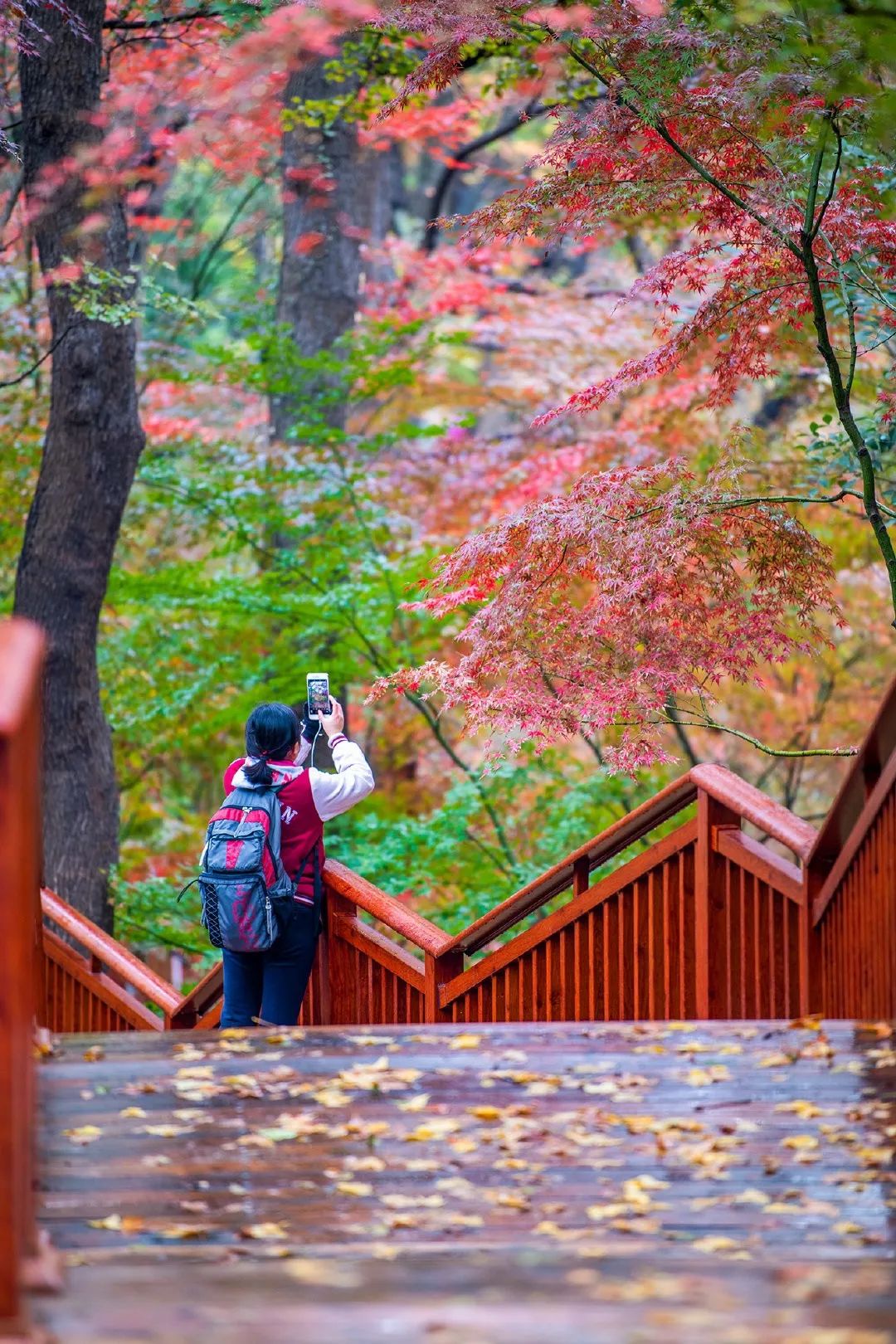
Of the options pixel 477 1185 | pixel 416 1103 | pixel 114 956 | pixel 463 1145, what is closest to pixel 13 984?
pixel 477 1185

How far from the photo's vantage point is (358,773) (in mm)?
5352

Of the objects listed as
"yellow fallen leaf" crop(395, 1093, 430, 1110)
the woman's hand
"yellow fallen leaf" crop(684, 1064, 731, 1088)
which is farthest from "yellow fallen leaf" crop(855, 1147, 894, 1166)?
the woman's hand

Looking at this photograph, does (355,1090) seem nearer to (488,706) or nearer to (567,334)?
(488,706)

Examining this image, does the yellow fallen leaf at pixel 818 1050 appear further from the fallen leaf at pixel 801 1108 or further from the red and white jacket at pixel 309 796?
the red and white jacket at pixel 309 796

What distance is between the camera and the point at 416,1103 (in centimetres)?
380

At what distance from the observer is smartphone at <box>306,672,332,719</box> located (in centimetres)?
562

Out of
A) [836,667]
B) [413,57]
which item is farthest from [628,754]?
[413,57]

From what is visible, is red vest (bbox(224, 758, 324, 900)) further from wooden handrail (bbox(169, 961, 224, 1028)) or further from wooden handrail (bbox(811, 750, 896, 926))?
wooden handrail (bbox(811, 750, 896, 926))

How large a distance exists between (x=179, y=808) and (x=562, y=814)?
463 cm

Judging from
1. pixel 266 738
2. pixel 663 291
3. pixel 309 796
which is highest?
pixel 663 291

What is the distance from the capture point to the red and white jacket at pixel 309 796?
5309 mm

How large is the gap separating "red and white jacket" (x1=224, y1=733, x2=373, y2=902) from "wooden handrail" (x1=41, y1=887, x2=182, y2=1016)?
1631 mm

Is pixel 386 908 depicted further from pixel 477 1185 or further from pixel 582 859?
pixel 477 1185

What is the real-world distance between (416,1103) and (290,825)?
178cm
